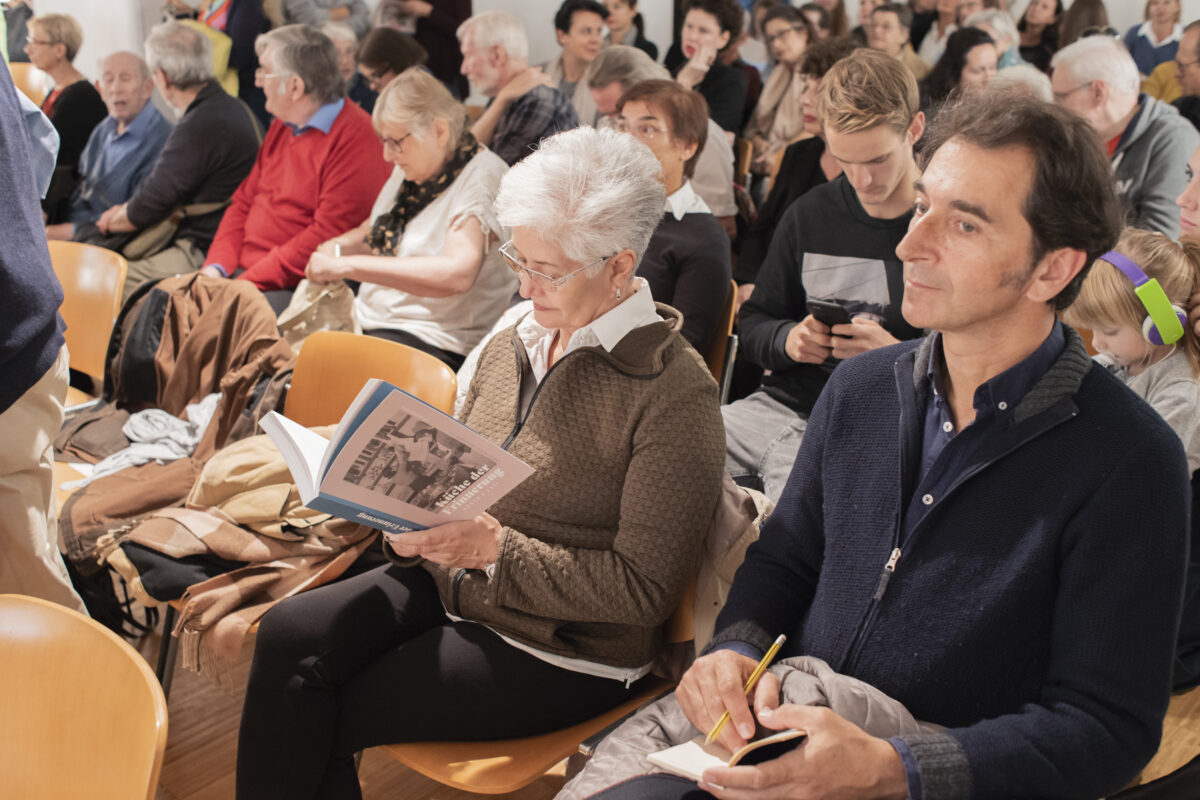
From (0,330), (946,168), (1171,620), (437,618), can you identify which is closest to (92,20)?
(0,330)

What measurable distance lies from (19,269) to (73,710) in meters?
0.81

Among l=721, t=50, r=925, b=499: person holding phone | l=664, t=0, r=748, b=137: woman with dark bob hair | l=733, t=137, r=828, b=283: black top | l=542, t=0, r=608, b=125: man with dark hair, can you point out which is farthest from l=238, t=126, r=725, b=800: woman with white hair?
l=542, t=0, r=608, b=125: man with dark hair

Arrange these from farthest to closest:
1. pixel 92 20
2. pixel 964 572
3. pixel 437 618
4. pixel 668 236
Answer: pixel 92 20 < pixel 668 236 < pixel 437 618 < pixel 964 572

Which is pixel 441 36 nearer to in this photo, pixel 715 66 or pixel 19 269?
pixel 715 66

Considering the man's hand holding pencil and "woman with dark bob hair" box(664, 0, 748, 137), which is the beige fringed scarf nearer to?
the man's hand holding pencil

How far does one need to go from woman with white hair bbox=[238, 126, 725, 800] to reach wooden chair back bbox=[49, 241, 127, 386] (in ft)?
5.43

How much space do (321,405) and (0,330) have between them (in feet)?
2.71

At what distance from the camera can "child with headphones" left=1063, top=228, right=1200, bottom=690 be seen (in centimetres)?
179

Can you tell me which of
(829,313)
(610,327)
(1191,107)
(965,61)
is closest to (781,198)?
(965,61)

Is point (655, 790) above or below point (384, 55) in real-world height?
below

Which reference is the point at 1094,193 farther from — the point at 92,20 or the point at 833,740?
the point at 92,20

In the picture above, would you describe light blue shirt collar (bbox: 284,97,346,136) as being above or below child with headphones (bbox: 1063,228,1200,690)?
below

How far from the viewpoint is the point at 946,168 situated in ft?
4.09

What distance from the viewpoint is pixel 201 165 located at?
4203 mm
